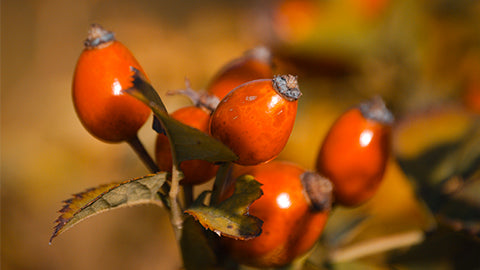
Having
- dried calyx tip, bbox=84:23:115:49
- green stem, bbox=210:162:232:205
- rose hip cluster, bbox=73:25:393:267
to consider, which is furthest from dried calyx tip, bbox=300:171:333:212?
dried calyx tip, bbox=84:23:115:49

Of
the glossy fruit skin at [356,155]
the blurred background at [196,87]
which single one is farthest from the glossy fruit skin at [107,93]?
the blurred background at [196,87]

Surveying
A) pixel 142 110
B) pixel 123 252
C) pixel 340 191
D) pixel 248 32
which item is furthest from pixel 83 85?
pixel 248 32

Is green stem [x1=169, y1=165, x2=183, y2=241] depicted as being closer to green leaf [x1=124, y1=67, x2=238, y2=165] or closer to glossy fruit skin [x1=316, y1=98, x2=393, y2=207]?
green leaf [x1=124, y1=67, x2=238, y2=165]

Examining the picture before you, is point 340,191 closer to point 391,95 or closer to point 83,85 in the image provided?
point 83,85

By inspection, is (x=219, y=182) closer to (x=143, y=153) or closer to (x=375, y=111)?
(x=143, y=153)

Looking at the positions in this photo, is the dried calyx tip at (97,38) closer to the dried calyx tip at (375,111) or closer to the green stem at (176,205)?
the green stem at (176,205)

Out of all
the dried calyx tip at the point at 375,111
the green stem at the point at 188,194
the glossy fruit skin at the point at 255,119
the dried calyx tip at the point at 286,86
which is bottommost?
the green stem at the point at 188,194
